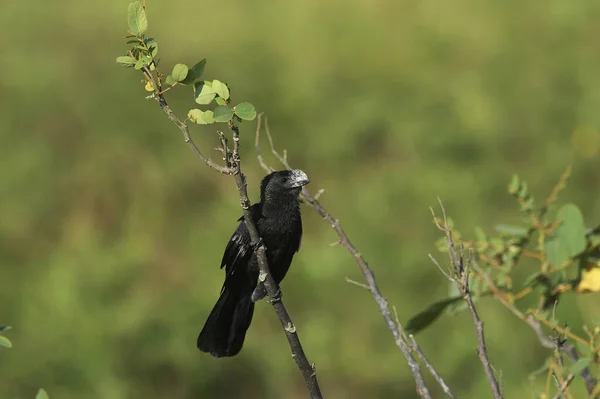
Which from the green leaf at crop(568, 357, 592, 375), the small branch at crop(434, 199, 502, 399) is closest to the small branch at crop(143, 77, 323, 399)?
the small branch at crop(434, 199, 502, 399)

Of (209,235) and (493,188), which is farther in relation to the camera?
(493,188)

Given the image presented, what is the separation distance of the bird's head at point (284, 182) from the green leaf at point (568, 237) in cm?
92

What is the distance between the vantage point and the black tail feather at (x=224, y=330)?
10.2 feet

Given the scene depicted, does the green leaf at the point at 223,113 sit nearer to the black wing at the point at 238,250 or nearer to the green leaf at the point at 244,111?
the green leaf at the point at 244,111

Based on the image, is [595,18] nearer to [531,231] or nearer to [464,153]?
[464,153]

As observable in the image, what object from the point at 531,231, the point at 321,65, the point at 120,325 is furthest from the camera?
the point at 321,65

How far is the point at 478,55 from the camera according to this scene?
27.5 feet

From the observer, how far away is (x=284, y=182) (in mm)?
3176

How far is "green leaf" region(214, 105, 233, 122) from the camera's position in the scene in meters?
1.85

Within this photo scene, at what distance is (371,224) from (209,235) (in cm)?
116

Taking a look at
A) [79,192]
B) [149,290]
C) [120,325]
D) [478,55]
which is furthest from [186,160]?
[478,55]

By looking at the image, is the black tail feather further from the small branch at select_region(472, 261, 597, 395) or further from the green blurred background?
the green blurred background

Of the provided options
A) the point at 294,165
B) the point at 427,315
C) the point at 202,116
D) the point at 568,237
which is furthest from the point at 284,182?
the point at 294,165

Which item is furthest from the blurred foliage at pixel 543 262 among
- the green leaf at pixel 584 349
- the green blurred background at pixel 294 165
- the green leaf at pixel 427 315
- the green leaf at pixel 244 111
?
the green blurred background at pixel 294 165
